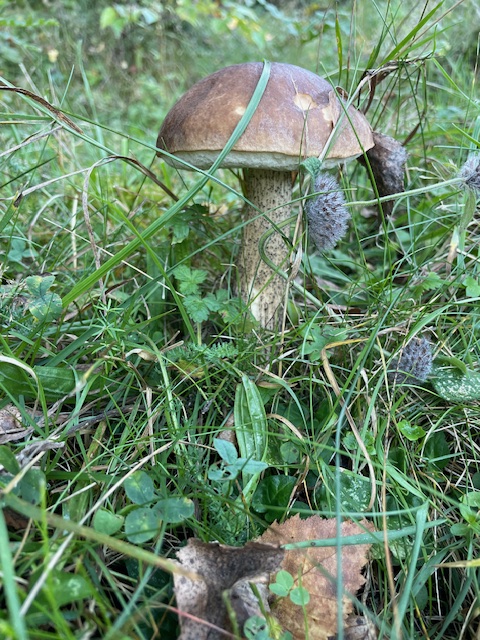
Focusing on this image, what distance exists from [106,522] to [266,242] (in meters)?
0.97

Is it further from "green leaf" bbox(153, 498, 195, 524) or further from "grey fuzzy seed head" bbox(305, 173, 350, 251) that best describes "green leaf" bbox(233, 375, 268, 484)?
"grey fuzzy seed head" bbox(305, 173, 350, 251)

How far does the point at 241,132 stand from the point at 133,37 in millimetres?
4810

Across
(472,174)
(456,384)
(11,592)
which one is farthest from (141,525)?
(472,174)

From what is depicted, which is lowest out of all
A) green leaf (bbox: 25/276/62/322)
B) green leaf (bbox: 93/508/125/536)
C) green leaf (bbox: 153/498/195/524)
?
green leaf (bbox: 153/498/195/524)

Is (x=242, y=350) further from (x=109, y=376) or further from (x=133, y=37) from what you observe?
(x=133, y=37)

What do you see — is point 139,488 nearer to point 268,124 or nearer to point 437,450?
point 437,450

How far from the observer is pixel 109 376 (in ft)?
3.51

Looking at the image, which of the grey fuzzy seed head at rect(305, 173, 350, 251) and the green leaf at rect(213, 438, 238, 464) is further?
the grey fuzzy seed head at rect(305, 173, 350, 251)

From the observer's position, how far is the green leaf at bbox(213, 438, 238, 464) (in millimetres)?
820

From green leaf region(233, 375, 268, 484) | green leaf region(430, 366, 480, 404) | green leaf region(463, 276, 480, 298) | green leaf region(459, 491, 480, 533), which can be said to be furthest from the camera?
A: green leaf region(463, 276, 480, 298)

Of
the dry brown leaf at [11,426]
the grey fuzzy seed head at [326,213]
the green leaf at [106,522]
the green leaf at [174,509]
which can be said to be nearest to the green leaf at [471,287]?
the grey fuzzy seed head at [326,213]

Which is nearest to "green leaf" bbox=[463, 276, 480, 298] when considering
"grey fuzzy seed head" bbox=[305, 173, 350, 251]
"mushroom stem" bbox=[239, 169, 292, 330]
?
"grey fuzzy seed head" bbox=[305, 173, 350, 251]

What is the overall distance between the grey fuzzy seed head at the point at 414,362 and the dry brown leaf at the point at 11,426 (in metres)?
0.85

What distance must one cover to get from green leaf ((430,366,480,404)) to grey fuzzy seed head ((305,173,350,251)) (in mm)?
444
